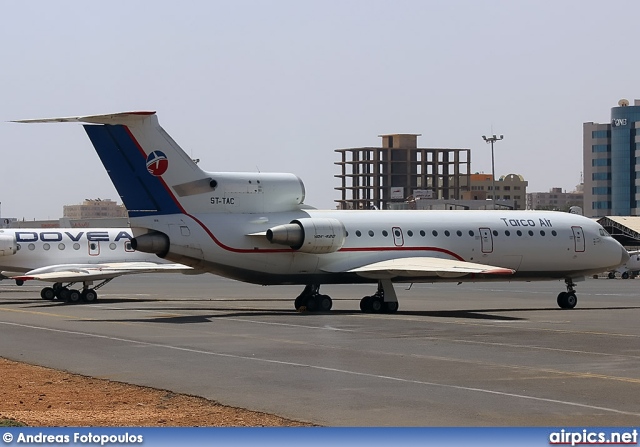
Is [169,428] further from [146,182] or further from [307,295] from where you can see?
[307,295]

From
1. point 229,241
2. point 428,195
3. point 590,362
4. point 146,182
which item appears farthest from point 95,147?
point 428,195

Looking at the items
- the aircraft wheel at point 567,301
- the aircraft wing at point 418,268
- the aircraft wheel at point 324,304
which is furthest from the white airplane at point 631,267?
the aircraft wheel at point 324,304

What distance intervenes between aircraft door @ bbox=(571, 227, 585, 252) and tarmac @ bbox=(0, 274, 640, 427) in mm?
2248

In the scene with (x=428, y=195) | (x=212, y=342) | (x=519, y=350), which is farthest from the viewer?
(x=428, y=195)

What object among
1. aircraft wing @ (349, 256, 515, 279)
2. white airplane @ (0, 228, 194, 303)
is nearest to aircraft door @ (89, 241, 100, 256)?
white airplane @ (0, 228, 194, 303)

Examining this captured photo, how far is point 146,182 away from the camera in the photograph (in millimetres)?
31250

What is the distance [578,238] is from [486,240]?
12.7 feet

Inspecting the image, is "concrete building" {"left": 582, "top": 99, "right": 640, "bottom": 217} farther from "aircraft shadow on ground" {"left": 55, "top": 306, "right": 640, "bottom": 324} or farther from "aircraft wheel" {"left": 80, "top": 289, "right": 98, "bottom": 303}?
"aircraft shadow on ground" {"left": 55, "top": 306, "right": 640, "bottom": 324}

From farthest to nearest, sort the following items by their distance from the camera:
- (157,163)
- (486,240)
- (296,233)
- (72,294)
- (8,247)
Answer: (72,294) → (8,247) → (486,240) → (296,233) → (157,163)

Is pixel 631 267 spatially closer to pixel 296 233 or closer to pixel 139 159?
pixel 296 233

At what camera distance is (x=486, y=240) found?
36.6 metres

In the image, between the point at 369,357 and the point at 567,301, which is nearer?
the point at 369,357

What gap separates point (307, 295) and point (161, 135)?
24.3ft

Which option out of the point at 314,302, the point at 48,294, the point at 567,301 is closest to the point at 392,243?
the point at 314,302
